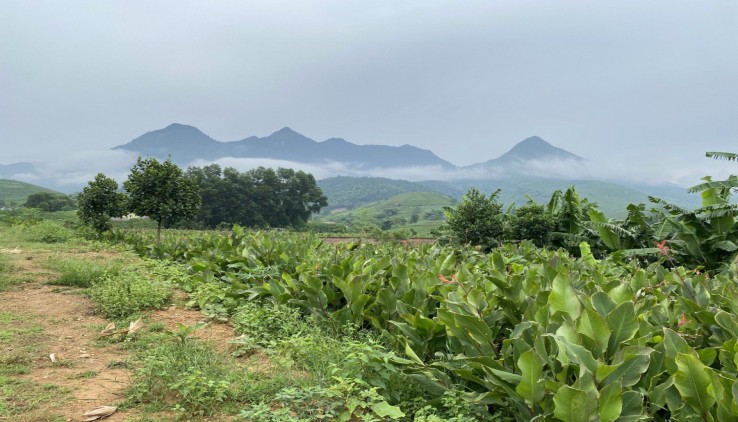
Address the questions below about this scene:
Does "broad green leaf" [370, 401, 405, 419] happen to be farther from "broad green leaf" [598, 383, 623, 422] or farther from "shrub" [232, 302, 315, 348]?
"shrub" [232, 302, 315, 348]

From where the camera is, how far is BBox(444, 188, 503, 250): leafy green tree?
17.6 m

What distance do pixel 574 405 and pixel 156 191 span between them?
58.9ft

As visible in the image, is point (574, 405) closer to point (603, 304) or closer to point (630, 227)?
point (603, 304)

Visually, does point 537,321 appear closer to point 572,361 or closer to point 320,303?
point 572,361

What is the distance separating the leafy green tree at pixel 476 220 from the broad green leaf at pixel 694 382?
15617mm

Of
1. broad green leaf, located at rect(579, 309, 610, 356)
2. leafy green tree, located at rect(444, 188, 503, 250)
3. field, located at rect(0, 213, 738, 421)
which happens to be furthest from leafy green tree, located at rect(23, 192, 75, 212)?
broad green leaf, located at rect(579, 309, 610, 356)

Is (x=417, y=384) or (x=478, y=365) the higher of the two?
(x=478, y=365)

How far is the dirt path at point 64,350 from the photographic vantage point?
2840mm

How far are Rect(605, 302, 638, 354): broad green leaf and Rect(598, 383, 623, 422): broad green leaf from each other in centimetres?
37

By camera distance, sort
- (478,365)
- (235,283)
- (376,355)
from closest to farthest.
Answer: (478,365)
(376,355)
(235,283)

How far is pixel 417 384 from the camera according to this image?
2.85 metres

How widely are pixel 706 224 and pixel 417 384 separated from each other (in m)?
10.0

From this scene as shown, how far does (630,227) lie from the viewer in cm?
1193

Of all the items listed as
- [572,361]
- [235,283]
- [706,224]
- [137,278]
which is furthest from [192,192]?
[572,361]
